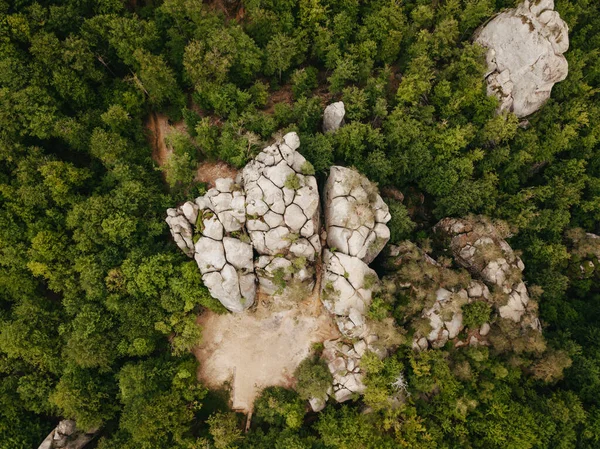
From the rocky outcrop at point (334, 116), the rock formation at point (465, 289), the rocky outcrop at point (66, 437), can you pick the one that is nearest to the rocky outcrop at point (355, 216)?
the rock formation at point (465, 289)

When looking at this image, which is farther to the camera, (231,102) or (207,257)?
(231,102)

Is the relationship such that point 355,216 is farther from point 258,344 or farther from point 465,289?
point 258,344

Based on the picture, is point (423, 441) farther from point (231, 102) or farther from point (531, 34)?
point (531, 34)

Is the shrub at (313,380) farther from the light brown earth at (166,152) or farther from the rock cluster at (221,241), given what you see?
the light brown earth at (166,152)

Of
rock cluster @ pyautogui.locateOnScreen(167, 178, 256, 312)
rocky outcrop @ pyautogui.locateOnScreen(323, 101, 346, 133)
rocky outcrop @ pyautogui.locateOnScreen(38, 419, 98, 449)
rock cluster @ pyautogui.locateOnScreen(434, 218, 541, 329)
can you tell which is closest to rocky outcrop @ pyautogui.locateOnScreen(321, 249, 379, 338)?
rock cluster @ pyautogui.locateOnScreen(167, 178, 256, 312)

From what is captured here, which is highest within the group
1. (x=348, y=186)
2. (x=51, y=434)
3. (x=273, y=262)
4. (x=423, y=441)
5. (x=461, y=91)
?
(x=461, y=91)

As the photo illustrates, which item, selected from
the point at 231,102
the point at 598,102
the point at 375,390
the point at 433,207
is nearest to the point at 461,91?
the point at 433,207
